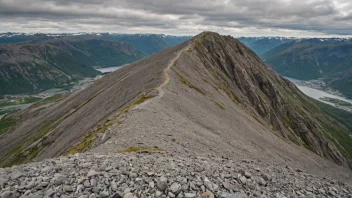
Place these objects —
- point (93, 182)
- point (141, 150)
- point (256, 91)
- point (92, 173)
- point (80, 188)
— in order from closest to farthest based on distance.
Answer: point (80, 188)
point (93, 182)
point (92, 173)
point (141, 150)
point (256, 91)

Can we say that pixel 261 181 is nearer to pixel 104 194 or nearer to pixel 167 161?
pixel 167 161

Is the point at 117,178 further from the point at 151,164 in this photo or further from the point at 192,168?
the point at 192,168

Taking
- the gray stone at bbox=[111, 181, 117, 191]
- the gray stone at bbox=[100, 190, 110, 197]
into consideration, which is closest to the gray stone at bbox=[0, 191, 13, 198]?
the gray stone at bbox=[100, 190, 110, 197]

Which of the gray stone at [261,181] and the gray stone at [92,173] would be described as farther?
the gray stone at [261,181]

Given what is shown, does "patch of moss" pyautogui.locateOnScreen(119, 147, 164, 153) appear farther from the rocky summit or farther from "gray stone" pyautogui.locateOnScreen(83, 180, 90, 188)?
"gray stone" pyautogui.locateOnScreen(83, 180, 90, 188)

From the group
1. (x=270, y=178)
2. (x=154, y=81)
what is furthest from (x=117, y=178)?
(x=154, y=81)

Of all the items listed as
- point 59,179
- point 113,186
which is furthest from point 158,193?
point 59,179

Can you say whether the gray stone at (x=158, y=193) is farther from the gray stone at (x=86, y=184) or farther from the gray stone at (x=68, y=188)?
the gray stone at (x=68, y=188)

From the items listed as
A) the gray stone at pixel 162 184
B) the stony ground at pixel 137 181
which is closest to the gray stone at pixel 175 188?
the stony ground at pixel 137 181
